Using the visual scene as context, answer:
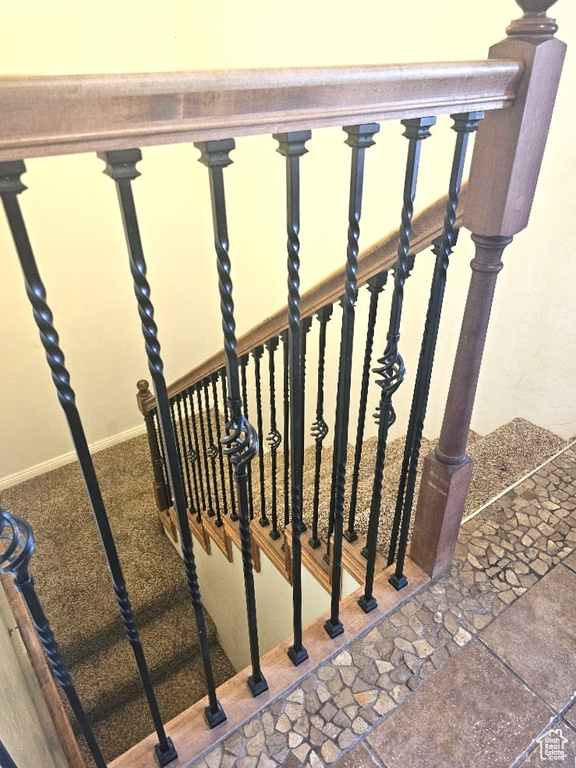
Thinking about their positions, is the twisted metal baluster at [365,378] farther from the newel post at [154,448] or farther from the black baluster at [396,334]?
the newel post at [154,448]

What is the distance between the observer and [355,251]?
2.83 ft

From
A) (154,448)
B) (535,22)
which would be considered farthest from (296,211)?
(154,448)

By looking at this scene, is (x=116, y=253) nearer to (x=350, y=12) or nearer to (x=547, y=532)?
(x=350, y=12)

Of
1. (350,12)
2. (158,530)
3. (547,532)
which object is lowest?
(158,530)

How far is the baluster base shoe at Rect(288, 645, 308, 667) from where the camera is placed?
1.20 meters

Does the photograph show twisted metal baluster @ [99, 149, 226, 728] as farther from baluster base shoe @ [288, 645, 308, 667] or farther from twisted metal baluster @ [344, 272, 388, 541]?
twisted metal baluster @ [344, 272, 388, 541]

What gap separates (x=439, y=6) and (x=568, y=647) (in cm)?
219

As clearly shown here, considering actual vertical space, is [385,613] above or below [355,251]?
below

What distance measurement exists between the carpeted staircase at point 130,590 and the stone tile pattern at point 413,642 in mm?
508

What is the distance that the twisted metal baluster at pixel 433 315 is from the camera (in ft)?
2.94

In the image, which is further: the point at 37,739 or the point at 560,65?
the point at 37,739

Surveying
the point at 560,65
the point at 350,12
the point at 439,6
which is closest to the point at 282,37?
the point at 350,12

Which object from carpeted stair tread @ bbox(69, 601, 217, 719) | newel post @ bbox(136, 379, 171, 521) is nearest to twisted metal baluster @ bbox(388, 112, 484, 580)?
newel post @ bbox(136, 379, 171, 521)

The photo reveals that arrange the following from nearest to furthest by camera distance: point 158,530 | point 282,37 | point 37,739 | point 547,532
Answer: point 37,739
point 547,532
point 282,37
point 158,530
